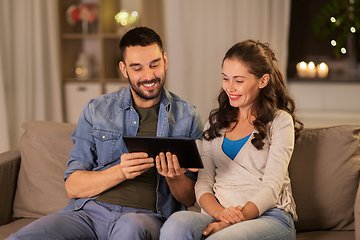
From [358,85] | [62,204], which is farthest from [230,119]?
[358,85]

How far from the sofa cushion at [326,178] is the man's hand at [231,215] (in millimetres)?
417

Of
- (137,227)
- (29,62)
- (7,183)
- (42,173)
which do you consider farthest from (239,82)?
(29,62)

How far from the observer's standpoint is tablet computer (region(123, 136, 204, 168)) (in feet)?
3.85

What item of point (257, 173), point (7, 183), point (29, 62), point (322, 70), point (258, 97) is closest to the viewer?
point (257, 173)

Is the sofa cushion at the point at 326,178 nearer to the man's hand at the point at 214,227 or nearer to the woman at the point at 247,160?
the woman at the point at 247,160

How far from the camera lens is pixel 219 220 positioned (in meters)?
1.26

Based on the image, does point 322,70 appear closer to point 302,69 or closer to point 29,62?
point 302,69

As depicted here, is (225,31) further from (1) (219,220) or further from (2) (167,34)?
(1) (219,220)

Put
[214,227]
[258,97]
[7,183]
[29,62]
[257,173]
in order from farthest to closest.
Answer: [29,62], [7,183], [258,97], [257,173], [214,227]

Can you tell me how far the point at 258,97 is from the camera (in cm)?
147

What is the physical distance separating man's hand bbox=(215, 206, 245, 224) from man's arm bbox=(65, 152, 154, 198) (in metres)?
0.30

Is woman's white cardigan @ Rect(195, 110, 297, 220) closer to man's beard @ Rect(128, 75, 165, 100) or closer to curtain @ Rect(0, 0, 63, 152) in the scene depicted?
man's beard @ Rect(128, 75, 165, 100)

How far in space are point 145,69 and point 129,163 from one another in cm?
41

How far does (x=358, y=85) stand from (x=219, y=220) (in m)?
2.46
